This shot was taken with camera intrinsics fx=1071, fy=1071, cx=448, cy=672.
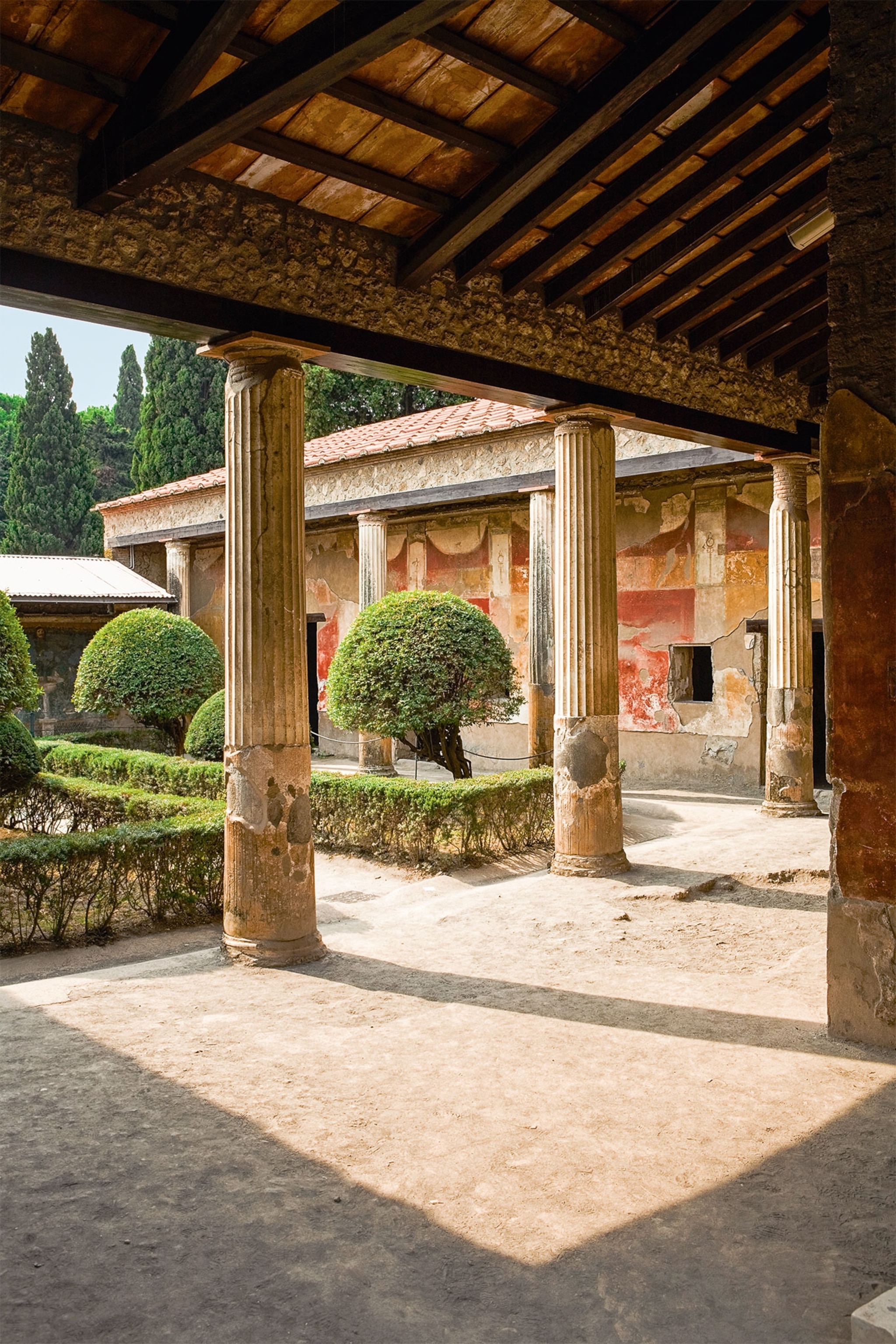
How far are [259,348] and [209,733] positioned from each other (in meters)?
6.31

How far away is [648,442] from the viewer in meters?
11.0

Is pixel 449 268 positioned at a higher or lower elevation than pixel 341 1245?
higher

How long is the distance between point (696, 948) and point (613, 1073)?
192cm

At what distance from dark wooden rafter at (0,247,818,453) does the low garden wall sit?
9.27ft

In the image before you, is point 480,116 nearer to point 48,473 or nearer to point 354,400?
point 354,400

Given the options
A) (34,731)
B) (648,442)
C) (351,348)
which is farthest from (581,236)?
(34,731)

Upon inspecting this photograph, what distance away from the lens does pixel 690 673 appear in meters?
13.0

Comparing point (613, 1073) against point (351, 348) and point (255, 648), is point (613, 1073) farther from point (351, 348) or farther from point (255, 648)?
point (351, 348)

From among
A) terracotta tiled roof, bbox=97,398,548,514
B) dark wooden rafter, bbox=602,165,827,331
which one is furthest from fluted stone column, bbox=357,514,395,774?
dark wooden rafter, bbox=602,165,827,331

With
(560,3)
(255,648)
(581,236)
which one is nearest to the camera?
(560,3)

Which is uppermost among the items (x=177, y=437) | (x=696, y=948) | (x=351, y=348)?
(x=177, y=437)

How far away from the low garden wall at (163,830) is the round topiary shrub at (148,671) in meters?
0.78

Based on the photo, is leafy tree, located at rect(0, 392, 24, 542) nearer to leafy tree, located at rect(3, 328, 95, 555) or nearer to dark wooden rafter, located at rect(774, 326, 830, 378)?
leafy tree, located at rect(3, 328, 95, 555)

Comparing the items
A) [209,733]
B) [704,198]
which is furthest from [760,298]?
[209,733]
